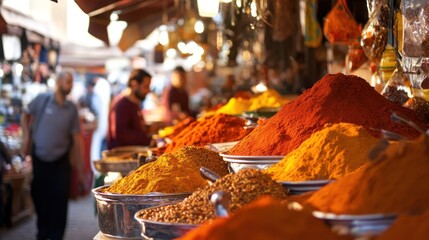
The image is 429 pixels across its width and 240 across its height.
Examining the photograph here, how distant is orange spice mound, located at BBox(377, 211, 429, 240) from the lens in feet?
6.21

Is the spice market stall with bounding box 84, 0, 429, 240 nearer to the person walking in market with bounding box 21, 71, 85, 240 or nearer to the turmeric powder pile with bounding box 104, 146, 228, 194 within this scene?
the turmeric powder pile with bounding box 104, 146, 228, 194

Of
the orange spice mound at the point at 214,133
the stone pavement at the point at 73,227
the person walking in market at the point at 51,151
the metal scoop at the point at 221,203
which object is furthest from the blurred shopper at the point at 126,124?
the metal scoop at the point at 221,203

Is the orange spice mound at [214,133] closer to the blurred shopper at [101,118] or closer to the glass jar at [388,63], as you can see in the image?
the glass jar at [388,63]

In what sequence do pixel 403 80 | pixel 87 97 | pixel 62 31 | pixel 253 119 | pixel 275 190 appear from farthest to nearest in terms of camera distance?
1. pixel 87 97
2. pixel 62 31
3. pixel 253 119
4. pixel 403 80
5. pixel 275 190

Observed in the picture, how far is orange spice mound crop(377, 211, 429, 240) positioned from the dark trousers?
226 inches

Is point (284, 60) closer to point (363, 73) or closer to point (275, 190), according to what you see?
point (363, 73)

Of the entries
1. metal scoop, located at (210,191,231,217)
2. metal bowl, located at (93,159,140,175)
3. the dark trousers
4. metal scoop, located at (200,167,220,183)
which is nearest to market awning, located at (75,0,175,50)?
the dark trousers

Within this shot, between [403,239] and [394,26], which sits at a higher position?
[394,26]

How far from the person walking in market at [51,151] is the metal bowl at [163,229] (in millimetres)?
4976

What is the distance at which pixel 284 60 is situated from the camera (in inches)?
430

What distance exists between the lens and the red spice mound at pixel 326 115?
2970 mm

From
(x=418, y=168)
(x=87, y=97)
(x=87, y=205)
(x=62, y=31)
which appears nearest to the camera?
(x=418, y=168)

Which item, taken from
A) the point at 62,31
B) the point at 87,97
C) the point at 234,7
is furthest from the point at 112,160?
the point at 87,97

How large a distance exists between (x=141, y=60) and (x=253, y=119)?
1647 centimetres
